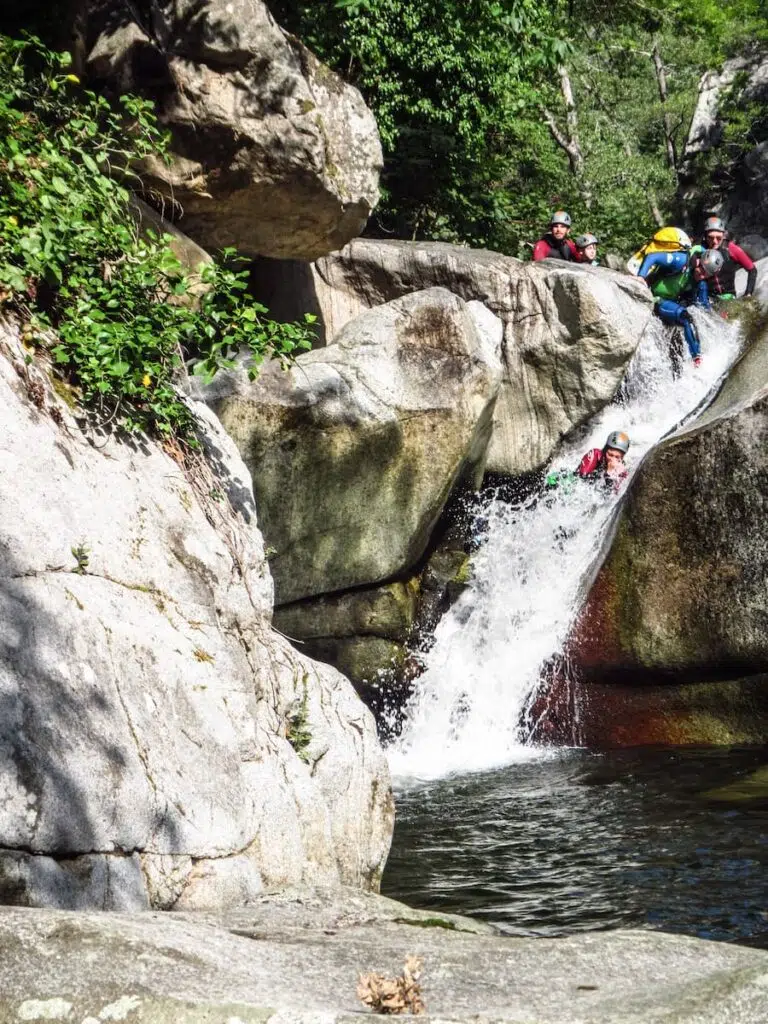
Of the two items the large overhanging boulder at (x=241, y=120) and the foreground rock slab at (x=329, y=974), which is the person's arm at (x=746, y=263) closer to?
the large overhanging boulder at (x=241, y=120)

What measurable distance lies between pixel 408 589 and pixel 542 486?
3.39 metres

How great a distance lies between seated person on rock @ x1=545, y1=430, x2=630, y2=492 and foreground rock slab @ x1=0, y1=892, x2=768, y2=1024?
37.0 ft

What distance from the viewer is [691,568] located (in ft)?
36.0

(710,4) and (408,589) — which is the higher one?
(710,4)

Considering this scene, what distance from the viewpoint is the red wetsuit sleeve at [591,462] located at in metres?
14.9

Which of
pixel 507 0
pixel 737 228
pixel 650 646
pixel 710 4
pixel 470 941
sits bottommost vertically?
pixel 470 941

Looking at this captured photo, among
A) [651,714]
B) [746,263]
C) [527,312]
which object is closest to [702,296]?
[746,263]

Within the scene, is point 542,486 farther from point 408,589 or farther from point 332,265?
point 332,265

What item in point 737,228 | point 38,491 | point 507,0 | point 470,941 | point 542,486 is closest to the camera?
point 470,941

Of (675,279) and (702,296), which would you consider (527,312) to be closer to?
(675,279)

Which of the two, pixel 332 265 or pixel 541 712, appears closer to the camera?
pixel 541 712

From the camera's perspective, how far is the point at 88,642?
460cm

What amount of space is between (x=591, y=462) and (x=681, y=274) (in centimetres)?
433

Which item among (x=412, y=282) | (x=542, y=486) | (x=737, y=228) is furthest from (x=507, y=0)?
(x=737, y=228)
